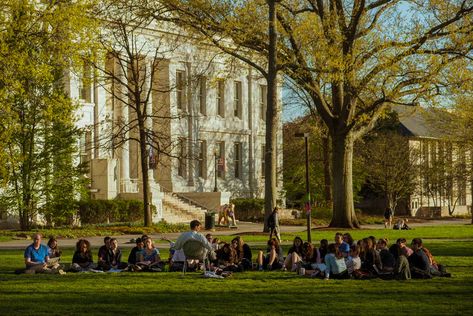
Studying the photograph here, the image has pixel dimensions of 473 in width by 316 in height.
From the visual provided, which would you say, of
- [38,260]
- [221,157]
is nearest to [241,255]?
[38,260]

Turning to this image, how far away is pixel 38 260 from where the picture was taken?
923 inches

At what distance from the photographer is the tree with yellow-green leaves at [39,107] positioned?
3347cm

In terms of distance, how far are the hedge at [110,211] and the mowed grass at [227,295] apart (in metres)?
25.7

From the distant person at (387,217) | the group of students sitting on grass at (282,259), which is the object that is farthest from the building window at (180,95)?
the group of students sitting on grass at (282,259)

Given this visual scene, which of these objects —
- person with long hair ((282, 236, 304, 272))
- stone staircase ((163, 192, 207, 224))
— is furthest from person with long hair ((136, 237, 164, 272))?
stone staircase ((163, 192, 207, 224))

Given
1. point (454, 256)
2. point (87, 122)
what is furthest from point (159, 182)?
point (454, 256)

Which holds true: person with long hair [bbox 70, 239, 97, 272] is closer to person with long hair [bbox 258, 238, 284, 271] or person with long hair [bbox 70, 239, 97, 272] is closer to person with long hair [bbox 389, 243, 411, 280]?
person with long hair [bbox 258, 238, 284, 271]

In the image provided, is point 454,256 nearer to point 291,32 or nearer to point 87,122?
point 291,32

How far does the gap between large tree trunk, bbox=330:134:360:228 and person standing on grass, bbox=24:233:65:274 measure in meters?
26.0

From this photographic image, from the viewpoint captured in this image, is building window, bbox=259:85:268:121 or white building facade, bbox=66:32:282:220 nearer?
white building facade, bbox=66:32:282:220

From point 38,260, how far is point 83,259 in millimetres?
1088

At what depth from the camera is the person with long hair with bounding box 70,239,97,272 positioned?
77.9ft

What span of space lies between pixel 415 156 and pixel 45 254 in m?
64.1

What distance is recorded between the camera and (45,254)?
23.6m
